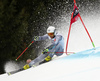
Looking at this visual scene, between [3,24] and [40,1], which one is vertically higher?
[40,1]

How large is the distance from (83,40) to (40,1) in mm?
5334

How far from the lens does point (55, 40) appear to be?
16.2ft

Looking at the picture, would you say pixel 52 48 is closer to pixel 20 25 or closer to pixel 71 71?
pixel 71 71

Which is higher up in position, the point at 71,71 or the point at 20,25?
the point at 20,25

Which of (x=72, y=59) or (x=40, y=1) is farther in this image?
(x=40, y=1)

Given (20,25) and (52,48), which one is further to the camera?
(20,25)

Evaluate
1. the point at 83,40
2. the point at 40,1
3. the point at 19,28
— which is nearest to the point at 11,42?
the point at 19,28

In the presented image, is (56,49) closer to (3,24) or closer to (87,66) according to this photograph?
(87,66)

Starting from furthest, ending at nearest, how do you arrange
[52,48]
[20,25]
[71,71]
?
[20,25], [52,48], [71,71]

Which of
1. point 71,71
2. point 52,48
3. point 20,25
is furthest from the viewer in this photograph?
point 20,25

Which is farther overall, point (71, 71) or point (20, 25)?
point (20, 25)

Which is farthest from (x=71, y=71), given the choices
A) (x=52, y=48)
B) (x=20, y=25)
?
(x=20, y=25)

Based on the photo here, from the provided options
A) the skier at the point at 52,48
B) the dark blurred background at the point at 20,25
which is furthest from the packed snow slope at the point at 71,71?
the dark blurred background at the point at 20,25

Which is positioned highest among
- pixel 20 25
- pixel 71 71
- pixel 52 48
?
pixel 20 25
